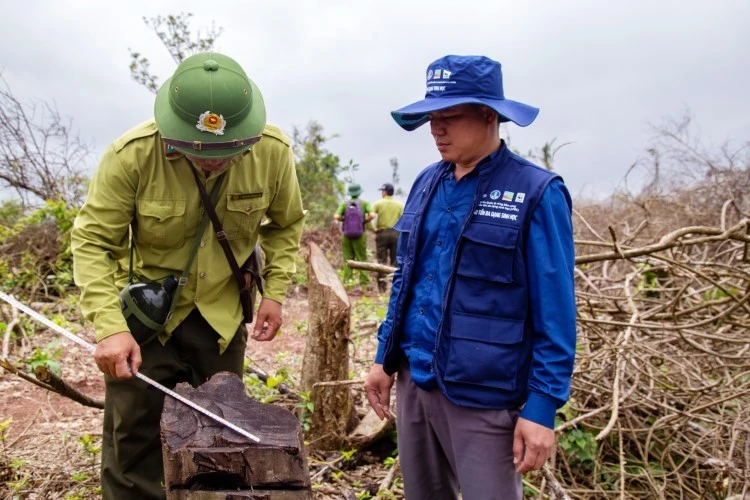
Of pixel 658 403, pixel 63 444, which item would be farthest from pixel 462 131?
pixel 63 444

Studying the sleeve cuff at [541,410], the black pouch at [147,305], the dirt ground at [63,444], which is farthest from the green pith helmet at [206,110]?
the dirt ground at [63,444]

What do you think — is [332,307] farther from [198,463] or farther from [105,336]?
[198,463]

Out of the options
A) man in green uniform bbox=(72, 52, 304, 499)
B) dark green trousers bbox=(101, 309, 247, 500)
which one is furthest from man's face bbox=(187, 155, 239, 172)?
dark green trousers bbox=(101, 309, 247, 500)

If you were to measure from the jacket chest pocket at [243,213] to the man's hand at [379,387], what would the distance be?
0.84 metres

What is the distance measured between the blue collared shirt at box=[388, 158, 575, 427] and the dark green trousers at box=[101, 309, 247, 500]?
0.89m

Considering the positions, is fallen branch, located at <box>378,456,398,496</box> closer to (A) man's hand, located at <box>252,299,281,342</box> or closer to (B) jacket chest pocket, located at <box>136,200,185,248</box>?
(A) man's hand, located at <box>252,299,281,342</box>

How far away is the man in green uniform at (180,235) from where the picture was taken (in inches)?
91.0

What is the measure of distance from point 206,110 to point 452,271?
1.08 meters

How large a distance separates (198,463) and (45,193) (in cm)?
954

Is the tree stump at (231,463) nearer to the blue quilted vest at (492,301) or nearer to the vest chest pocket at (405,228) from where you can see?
the blue quilted vest at (492,301)

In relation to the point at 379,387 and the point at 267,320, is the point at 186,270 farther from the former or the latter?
the point at 379,387

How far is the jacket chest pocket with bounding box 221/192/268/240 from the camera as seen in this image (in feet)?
8.63

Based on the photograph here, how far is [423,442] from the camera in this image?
7.34 ft

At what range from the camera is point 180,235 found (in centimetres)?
258
